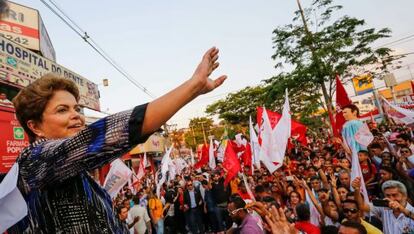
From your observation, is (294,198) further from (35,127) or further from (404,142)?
(35,127)

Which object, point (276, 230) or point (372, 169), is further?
point (372, 169)

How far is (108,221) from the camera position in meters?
1.20

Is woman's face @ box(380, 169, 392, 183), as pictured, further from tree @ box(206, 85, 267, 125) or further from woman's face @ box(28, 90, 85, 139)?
tree @ box(206, 85, 267, 125)

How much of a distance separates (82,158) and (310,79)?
16.7 metres

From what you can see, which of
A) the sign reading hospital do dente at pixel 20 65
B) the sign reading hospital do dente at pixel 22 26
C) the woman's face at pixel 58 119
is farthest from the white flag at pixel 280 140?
the sign reading hospital do dente at pixel 22 26

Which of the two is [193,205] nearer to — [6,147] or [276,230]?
[6,147]

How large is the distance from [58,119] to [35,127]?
0.11 meters

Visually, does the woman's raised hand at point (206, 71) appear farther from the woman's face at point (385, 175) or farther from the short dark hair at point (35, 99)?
the woman's face at point (385, 175)

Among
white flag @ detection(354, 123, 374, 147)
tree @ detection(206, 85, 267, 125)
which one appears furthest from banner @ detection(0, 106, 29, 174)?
tree @ detection(206, 85, 267, 125)

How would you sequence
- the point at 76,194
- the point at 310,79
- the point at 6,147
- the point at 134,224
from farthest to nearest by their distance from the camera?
1. the point at 310,79
2. the point at 134,224
3. the point at 6,147
4. the point at 76,194

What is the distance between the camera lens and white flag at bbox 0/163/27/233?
38.2 inches

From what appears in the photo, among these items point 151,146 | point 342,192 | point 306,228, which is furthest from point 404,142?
point 151,146

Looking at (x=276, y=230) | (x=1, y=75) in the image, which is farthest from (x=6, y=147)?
(x=276, y=230)

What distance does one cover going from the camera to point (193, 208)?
33.4 feet
